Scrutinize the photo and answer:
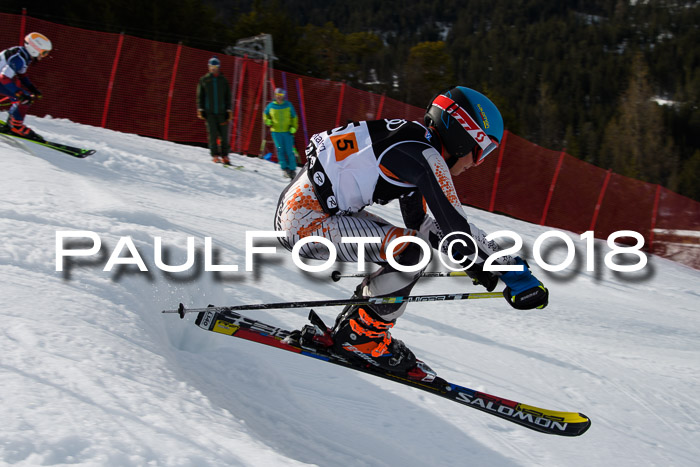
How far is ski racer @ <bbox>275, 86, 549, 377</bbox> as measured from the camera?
9.26 ft

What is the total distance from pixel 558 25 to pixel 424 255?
401 ft

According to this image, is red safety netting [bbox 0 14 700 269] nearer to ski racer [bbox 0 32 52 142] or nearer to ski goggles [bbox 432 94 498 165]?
ski racer [bbox 0 32 52 142]

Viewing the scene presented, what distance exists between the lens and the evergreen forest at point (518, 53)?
79.6 feet

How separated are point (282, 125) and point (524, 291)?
850 cm

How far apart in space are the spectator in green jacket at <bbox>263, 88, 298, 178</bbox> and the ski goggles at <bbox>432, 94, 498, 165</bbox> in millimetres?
7991

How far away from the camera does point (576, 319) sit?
21.4 ft

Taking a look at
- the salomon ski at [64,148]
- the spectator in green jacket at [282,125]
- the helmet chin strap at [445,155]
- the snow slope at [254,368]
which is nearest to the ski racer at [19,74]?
Result: the salomon ski at [64,148]

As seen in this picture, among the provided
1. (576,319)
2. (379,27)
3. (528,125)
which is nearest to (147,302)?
(576,319)

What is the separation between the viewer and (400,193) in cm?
297

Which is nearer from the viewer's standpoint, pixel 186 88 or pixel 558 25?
pixel 186 88

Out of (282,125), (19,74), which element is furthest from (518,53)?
(19,74)

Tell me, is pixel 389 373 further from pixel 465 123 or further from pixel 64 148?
pixel 64 148

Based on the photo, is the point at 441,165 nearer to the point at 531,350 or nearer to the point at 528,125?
the point at 531,350

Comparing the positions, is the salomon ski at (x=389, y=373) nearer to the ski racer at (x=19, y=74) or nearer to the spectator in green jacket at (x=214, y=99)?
the ski racer at (x=19, y=74)
